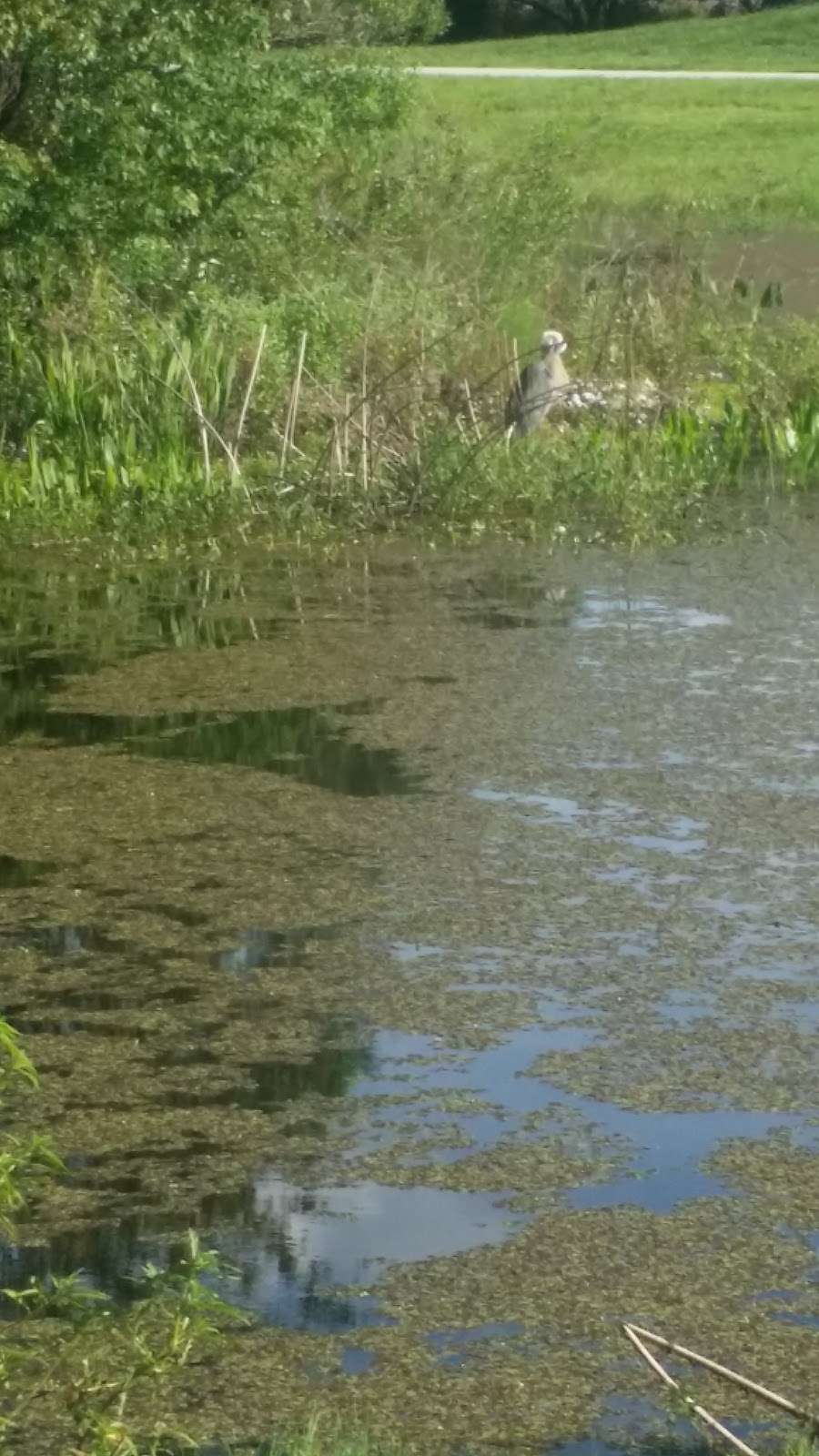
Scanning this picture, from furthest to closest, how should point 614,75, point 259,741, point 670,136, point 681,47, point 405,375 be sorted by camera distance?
1. point 681,47
2. point 614,75
3. point 670,136
4. point 405,375
5. point 259,741

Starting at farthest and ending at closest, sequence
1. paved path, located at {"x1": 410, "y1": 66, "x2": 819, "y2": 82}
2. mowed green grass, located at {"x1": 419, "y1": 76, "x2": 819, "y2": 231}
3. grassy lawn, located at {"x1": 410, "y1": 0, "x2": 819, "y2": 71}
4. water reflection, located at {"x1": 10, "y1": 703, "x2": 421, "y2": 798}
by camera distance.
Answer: grassy lawn, located at {"x1": 410, "y1": 0, "x2": 819, "y2": 71} < paved path, located at {"x1": 410, "y1": 66, "x2": 819, "y2": 82} < mowed green grass, located at {"x1": 419, "y1": 76, "x2": 819, "y2": 231} < water reflection, located at {"x1": 10, "y1": 703, "x2": 421, "y2": 798}

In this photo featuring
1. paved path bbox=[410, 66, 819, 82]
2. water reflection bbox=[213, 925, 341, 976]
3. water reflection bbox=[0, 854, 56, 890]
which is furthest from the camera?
paved path bbox=[410, 66, 819, 82]

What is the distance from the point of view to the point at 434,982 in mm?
5320

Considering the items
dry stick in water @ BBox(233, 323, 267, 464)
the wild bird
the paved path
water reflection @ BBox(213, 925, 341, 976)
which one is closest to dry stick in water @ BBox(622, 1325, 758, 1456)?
water reflection @ BBox(213, 925, 341, 976)

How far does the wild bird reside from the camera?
464 inches

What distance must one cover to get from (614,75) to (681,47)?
15.3 feet

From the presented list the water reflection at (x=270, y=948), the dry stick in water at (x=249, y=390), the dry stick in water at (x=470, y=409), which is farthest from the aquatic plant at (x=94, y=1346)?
the dry stick in water at (x=470, y=409)

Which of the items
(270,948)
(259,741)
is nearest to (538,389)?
(259,741)

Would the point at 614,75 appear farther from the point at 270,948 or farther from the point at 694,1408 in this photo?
the point at 694,1408

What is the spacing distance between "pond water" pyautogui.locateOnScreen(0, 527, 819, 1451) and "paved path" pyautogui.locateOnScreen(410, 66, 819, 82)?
19220 millimetres

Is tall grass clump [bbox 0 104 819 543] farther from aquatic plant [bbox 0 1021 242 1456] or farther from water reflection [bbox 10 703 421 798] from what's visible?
aquatic plant [bbox 0 1021 242 1456]

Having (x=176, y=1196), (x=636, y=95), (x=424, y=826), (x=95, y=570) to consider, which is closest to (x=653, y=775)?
(x=424, y=826)

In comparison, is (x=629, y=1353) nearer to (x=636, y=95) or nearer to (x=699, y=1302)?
(x=699, y=1302)

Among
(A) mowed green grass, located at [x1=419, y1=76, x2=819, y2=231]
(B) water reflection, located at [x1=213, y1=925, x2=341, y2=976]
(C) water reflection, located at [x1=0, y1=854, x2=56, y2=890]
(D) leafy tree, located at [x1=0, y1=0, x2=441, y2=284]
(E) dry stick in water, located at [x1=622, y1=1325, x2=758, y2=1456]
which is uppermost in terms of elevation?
(D) leafy tree, located at [x1=0, y1=0, x2=441, y2=284]
